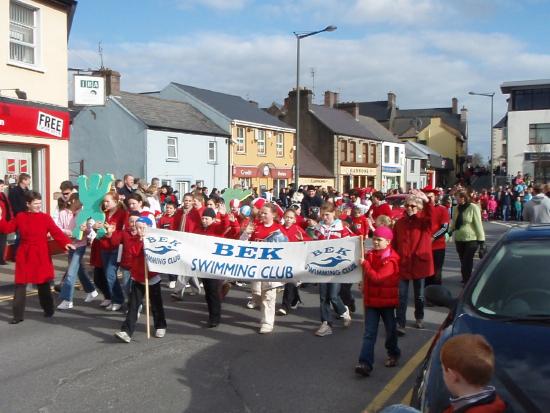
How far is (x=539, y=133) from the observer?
2009 inches

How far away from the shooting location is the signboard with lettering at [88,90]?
18422 mm

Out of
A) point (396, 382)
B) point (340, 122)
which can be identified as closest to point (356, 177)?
point (340, 122)

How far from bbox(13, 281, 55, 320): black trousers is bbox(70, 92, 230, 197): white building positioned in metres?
22.4

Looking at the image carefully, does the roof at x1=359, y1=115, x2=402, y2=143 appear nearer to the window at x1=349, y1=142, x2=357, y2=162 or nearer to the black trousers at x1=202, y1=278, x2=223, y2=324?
the window at x1=349, y1=142, x2=357, y2=162

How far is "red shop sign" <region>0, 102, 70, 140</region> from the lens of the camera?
14906 millimetres

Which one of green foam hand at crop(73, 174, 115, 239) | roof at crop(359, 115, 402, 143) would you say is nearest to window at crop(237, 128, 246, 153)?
roof at crop(359, 115, 402, 143)

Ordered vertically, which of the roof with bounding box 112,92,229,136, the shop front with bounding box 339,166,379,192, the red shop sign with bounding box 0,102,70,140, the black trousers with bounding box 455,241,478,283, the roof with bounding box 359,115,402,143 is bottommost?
the black trousers with bounding box 455,241,478,283

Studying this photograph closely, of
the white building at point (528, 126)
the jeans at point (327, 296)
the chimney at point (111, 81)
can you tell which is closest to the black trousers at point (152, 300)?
the jeans at point (327, 296)

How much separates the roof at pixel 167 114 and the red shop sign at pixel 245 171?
2.43 metres

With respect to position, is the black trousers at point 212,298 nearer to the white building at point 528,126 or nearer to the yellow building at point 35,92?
the yellow building at point 35,92

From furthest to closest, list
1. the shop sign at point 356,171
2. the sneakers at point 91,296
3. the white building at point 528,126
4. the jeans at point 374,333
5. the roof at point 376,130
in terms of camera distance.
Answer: the roof at point 376,130 → the shop sign at point 356,171 → the white building at point 528,126 → the sneakers at point 91,296 → the jeans at point 374,333

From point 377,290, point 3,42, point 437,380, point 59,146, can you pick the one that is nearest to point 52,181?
point 59,146

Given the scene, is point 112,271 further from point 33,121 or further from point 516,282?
point 33,121

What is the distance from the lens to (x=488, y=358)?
2.46 m
